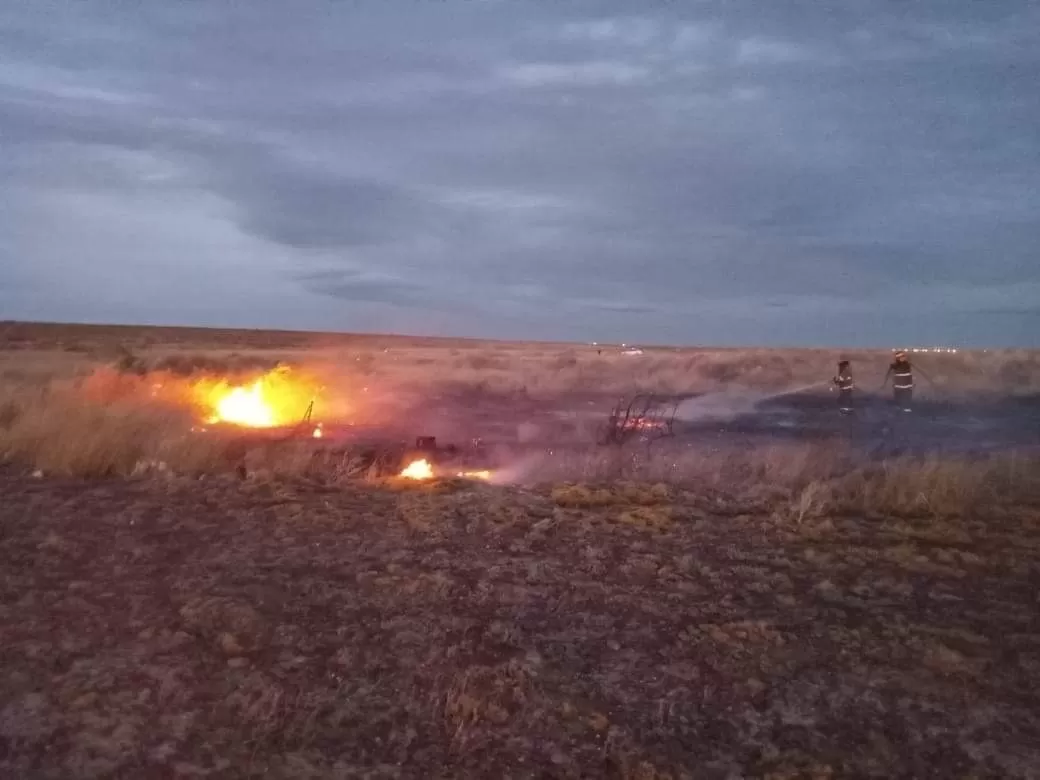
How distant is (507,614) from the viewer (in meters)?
6.54

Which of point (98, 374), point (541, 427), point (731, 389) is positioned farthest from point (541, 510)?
point (731, 389)

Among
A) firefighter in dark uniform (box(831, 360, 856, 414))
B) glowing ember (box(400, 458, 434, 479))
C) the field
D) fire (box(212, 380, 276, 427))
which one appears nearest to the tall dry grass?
the field

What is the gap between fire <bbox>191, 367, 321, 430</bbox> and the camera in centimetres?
1964

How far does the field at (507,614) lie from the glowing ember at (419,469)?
0.69 metres

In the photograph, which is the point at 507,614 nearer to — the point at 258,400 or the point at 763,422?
the point at 763,422

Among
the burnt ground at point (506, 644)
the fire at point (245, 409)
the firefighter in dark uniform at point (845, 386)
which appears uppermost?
the firefighter in dark uniform at point (845, 386)

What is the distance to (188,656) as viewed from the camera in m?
5.64

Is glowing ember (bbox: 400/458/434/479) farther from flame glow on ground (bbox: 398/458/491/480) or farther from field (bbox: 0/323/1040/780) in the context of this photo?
field (bbox: 0/323/1040/780)

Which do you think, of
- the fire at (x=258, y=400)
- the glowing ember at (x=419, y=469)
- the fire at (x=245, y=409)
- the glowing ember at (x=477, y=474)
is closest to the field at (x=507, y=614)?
the glowing ember at (x=477, y=474)

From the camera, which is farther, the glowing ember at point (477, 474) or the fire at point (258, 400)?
the fire at point (258, 400)

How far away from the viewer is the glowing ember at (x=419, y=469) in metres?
13.2

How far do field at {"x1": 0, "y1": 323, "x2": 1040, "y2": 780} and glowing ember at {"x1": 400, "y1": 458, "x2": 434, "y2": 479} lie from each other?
27.4 inches

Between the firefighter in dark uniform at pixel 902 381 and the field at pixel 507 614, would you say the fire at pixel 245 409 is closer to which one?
the field at pixel 507 614

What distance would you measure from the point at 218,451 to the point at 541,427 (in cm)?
904
